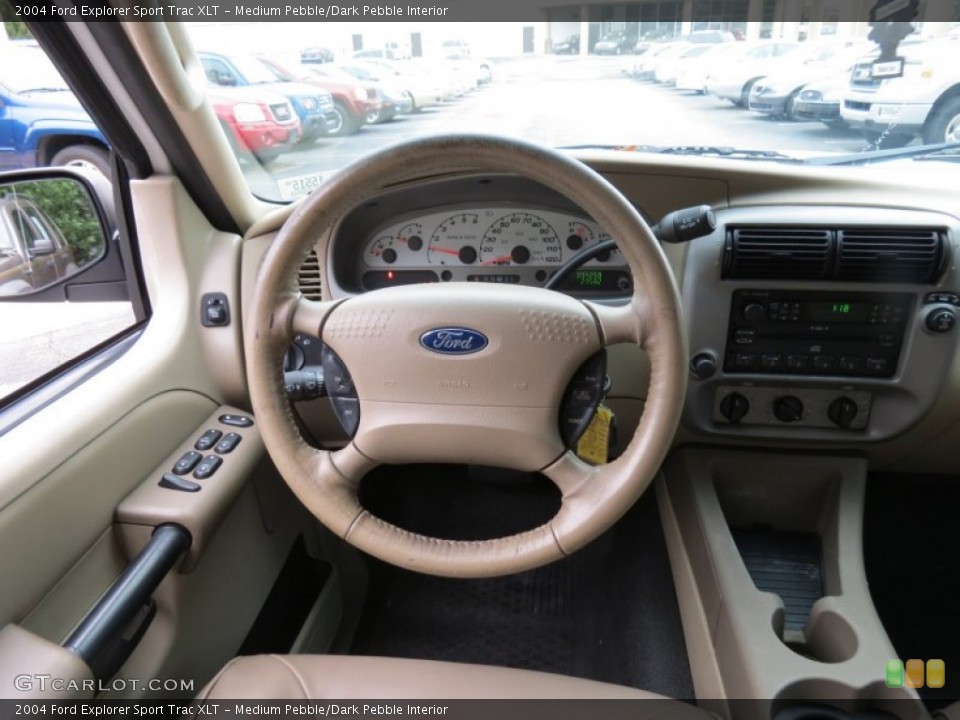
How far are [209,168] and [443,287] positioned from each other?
753 millimetres

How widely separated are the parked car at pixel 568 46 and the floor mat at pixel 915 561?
1.39 meters

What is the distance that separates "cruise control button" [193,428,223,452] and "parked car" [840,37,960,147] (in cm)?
159

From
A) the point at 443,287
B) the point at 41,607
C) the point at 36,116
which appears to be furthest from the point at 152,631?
the point at 36,116

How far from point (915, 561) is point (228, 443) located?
72.8 inches

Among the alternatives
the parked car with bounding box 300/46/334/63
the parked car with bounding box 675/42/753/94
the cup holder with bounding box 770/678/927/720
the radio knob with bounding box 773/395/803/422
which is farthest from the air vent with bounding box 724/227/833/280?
the parked car with bounding box 300/46/334/63

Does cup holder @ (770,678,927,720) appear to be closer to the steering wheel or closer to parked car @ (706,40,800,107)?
the steering wheel

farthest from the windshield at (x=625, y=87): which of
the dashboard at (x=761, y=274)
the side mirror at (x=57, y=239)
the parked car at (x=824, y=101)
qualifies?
the side mirror at (x=57, y=239)

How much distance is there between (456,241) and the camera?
1496 millimetres

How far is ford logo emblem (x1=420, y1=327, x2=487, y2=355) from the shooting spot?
886 millimetres

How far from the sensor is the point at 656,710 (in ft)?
3.14

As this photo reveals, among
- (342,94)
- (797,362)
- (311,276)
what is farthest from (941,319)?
(342,94)

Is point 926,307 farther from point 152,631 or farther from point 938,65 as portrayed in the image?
point 152,631

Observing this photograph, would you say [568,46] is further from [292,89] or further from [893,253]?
[893,253]

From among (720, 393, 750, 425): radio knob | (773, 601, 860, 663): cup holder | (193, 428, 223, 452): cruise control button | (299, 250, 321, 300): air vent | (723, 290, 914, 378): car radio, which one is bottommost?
(773, 601, 860, 663): cup holder
